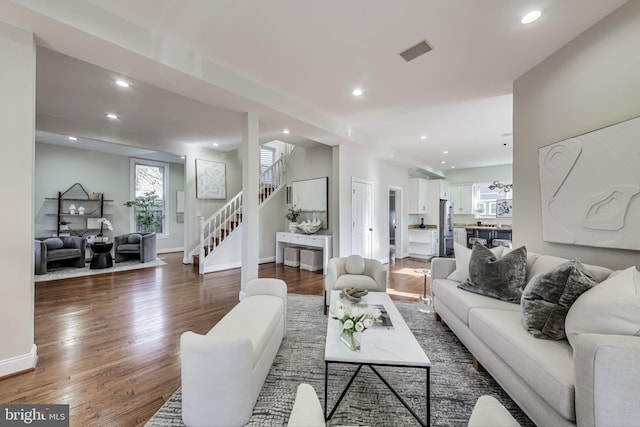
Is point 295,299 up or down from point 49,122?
down

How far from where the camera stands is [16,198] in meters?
1.92

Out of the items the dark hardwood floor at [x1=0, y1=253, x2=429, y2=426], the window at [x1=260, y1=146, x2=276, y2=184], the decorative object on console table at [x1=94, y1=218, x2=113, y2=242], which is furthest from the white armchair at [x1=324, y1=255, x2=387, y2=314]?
the decorative object on console table at [x1=94, y1=218, x2=113, y2=242]

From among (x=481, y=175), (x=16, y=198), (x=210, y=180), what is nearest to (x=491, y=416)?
(x=16, y=198)

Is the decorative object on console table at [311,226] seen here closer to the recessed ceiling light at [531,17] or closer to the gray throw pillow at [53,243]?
the recessed ceiling light at [531,17]

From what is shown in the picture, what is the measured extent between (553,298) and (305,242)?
448 centimetres

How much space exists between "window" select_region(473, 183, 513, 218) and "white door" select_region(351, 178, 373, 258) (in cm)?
485

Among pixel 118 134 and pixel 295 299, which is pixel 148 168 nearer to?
pixel 118 134

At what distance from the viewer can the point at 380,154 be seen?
6.12 m

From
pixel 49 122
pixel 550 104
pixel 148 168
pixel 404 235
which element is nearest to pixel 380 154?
pixel 404 235

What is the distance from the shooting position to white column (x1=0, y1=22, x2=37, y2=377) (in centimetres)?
188

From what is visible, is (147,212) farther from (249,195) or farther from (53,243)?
(249,195)

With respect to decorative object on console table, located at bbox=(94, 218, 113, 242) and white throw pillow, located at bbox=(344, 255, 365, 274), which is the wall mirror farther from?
decorative object on console table, located at bbox=(94, 218, 113, 242)

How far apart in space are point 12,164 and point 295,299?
3.08 metres

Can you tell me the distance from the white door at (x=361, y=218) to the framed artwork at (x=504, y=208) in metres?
5.02
